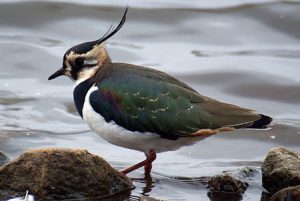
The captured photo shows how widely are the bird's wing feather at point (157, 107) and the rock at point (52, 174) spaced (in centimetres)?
55

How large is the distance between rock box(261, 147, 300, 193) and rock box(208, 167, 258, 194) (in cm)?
19

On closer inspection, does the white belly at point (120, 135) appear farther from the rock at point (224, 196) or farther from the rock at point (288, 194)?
the rock at point (288, 194)

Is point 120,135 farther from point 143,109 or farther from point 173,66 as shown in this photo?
point 173,66

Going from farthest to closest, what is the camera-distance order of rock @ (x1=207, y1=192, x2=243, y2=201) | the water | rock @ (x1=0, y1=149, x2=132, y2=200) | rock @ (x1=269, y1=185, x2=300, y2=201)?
the water, rock @ (x1=207, y1=192, x2=243, y2=201), rock @ (x1=0, y1=149, x2=132, y2=200), rock @ (x1=269, y1=185, x2=300, y2=201)

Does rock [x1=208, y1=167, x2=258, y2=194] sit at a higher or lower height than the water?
higher

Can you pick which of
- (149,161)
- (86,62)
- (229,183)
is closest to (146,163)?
(149,161)

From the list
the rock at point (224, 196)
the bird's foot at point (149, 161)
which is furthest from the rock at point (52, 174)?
the rock at point (224, 196)

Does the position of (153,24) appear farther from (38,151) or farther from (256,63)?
(38,151)

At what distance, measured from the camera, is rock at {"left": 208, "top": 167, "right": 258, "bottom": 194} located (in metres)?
7.21

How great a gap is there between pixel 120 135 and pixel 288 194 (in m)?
1.44

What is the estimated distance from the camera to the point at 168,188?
752 cm

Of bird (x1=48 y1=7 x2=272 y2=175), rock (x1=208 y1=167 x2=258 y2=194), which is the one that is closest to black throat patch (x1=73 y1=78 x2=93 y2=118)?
bird (x1=48 y1=7 x2=272 y2=175)

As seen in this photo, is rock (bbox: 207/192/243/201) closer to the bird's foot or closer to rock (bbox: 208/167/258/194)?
rock (bbox: 208/167/258/194)

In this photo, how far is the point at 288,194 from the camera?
21.5ft
